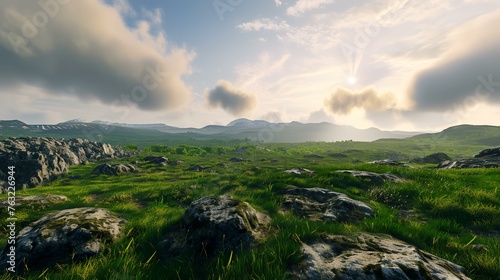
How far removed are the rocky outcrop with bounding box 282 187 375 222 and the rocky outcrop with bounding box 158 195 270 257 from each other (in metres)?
2.85

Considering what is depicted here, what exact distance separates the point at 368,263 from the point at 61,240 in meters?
7.57

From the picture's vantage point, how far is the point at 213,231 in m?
6.25

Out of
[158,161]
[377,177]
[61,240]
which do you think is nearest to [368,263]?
[61,240]

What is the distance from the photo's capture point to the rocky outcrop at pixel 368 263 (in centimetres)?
400

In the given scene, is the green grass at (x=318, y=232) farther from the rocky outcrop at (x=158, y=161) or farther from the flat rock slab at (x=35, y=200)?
Result: the rocky outcrop at (x=158, y=161)

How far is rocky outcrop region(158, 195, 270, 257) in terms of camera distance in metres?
5.97

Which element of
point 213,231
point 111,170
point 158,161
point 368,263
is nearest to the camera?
point 368,263

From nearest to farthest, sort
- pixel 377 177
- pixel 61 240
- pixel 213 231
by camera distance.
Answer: pixel 213 231
pixel 61 240
pixel 377 177

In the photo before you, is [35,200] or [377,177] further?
[377,177]

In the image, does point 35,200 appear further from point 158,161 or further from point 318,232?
point 158,161

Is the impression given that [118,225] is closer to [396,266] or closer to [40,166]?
[396,266]

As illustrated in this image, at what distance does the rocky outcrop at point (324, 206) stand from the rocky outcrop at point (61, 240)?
662cm

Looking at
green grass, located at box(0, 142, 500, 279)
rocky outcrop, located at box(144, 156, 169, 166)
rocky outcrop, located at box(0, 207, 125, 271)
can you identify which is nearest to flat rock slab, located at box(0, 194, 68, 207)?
green grass, located at box(0, 142, 500, 279)

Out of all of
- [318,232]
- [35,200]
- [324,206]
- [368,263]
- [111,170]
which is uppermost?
[368,263]
